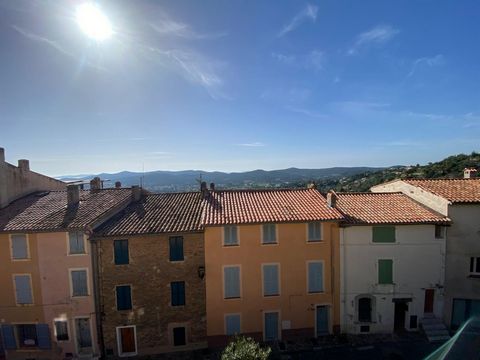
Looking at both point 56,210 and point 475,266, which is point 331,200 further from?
point 56,210

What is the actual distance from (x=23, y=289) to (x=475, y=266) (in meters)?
28.5

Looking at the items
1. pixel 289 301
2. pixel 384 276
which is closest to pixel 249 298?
pixel 289 301

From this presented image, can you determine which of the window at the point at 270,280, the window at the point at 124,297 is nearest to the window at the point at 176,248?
the window at the point at 124,297

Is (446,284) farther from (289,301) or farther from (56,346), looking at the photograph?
(56,346)

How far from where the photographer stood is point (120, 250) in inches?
730

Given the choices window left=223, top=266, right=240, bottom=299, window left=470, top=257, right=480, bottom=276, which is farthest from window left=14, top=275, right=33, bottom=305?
window left=470, top=257, right=480, bottom=276

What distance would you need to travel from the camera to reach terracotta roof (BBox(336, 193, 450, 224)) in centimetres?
1886

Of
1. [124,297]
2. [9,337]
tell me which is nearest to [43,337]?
[9,337]

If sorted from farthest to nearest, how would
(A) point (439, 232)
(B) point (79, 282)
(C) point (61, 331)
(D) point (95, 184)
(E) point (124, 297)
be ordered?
(D) point (95, 184) < (A) point (439, 232) < (C) point (61, 331) < (E) point (124, 297) < (B) point (79, 282)

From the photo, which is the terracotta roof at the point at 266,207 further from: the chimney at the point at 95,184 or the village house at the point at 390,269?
the chimney at the point at 95,184

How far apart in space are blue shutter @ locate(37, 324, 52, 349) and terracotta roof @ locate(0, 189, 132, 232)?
6269 mm

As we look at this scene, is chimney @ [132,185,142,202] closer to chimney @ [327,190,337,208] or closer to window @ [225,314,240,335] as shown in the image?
window @ [225,314,240,335]

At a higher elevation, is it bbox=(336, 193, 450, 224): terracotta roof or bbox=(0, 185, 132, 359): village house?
bbox=(336, 193, 450, 224): terracotta roof

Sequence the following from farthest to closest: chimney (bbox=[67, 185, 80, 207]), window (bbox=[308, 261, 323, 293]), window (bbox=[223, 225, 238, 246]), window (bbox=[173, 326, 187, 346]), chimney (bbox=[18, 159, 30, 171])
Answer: chimney (bbox=[18, 159, 30, 171]) < chimney (bbox=[67, 185, 80, 207]) < window (bbox=[308, 261, 323, 293]) < window (bbox=[173, 326, 187, 346]) < window (bbox=[223, 225, 238, 246])
